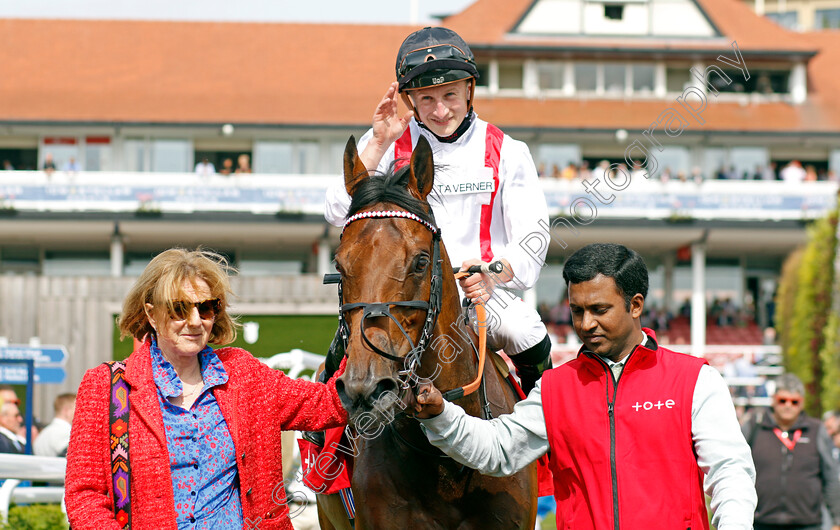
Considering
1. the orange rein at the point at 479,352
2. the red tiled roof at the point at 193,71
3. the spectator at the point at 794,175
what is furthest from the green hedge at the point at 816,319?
the red tiled roof at the point at 193,71

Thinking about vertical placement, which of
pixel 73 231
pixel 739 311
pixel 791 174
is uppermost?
pixel 791 174

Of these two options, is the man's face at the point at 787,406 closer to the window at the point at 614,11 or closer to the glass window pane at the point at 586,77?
the glass window pane at the point at 586,77

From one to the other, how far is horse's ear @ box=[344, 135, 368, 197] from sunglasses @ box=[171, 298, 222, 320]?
0.57m

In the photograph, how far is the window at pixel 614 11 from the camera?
107ft

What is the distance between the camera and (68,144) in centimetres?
3030

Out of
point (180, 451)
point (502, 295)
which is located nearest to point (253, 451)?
point (180, 451)

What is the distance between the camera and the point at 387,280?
8.78ft

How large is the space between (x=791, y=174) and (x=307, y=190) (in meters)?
13.8

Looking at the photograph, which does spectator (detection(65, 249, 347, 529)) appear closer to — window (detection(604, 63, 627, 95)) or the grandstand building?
the grandstand building

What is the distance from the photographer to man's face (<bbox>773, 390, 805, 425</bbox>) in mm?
6516

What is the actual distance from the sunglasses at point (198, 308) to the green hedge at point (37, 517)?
9.14 feet

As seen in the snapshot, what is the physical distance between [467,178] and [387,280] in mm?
957

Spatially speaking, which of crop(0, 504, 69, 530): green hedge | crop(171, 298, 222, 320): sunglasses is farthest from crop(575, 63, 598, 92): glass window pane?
crop(171, 298, 222, 320): sunglasses

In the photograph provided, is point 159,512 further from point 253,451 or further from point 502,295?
point 502,295
